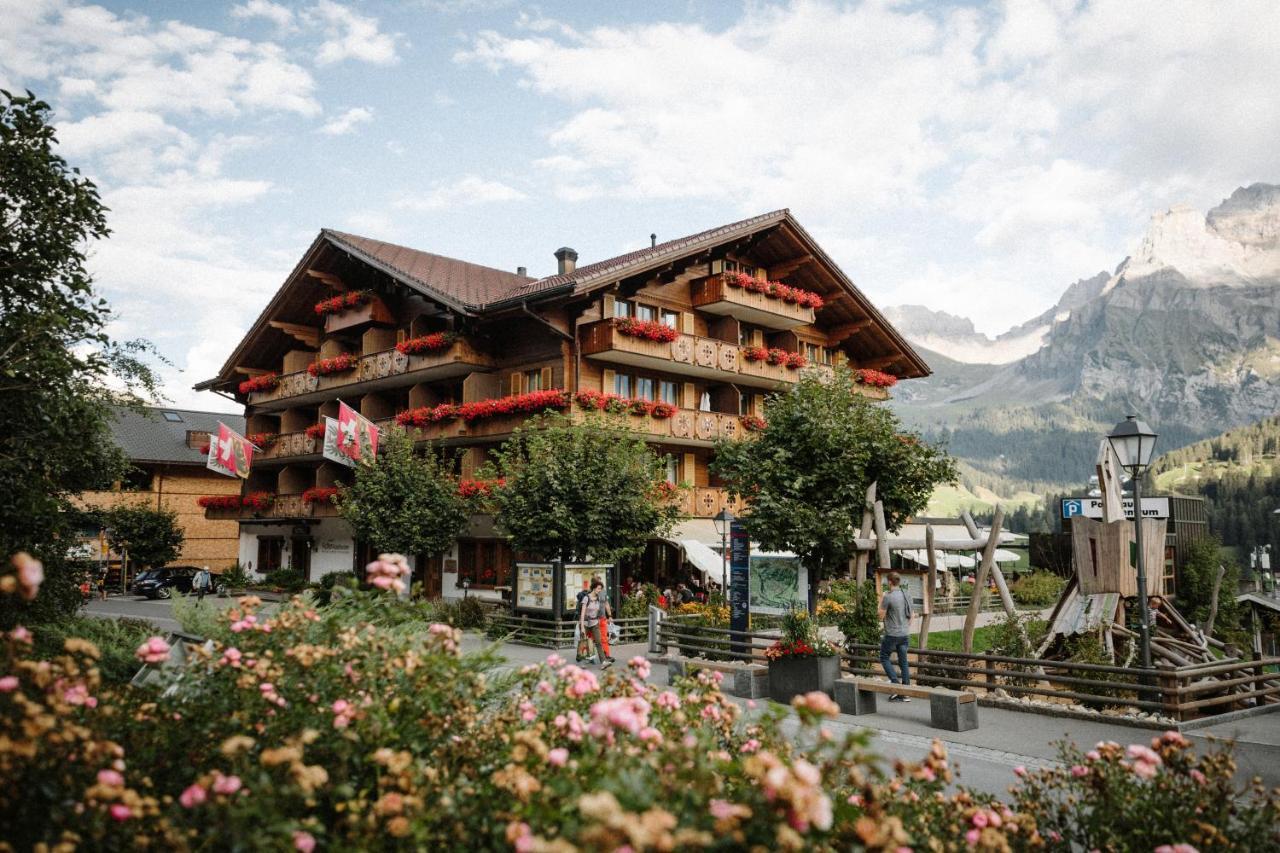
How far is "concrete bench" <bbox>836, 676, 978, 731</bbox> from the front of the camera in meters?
11.7

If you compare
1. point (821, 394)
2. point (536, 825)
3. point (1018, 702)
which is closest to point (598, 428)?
point (821, 394)

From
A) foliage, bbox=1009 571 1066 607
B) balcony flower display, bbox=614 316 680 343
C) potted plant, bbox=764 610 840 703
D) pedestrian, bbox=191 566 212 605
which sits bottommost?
foliage, bbox=1009 571 1066 607

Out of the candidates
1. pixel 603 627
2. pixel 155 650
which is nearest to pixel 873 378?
pixel 603 627

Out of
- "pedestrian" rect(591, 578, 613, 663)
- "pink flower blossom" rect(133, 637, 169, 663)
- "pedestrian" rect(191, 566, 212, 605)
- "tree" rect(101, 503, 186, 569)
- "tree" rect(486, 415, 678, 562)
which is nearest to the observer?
"pink flower blossom" rect(133, 637, 169, 663)

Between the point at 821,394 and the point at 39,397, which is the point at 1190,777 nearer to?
the point at 39,397

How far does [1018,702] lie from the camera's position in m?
13.1

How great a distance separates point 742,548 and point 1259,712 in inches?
327

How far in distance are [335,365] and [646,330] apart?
14049mm

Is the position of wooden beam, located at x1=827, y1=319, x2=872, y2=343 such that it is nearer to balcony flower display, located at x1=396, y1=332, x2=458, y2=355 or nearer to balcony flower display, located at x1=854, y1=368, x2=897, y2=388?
balcony flower display, located at x1=854, y1=368, x2=897, y2=388

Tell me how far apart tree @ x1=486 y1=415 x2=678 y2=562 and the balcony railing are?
477cm

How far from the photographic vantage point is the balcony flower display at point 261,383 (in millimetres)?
40844

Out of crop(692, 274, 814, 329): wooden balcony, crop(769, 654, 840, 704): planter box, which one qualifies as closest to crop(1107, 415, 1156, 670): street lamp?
crop(769, 654, 840, 704): planter box

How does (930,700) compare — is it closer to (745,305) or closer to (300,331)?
(745,305)

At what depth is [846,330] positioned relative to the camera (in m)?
38.2
